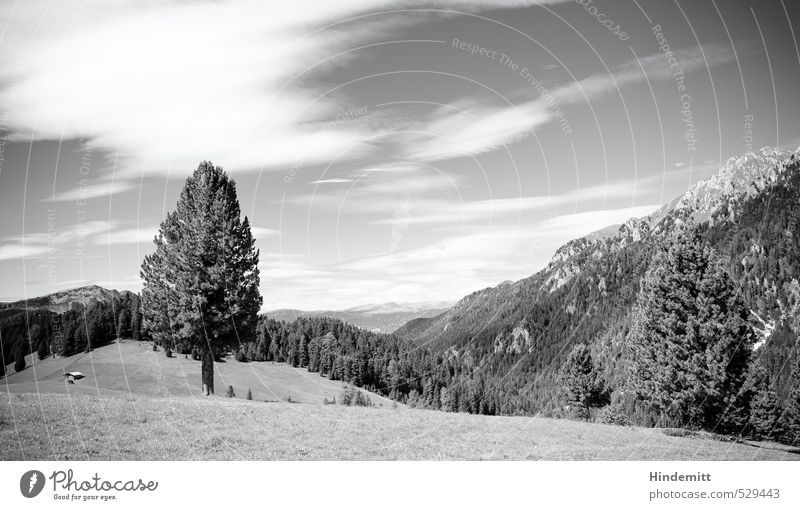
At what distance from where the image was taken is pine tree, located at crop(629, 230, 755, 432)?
2328 centimetres

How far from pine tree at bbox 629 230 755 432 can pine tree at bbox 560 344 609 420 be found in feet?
93.0

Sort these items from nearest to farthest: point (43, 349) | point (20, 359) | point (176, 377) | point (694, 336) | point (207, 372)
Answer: point (20, 359) → point (43, 349) → point (694, 336) → point (207, 372) → point (176, 377)

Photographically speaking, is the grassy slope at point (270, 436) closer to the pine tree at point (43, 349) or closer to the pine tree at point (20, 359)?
the pine tree at point (43, 349)

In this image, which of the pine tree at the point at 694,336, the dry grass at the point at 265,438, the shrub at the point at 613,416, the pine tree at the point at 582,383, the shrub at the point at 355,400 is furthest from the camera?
the shrub at the point at 355,400

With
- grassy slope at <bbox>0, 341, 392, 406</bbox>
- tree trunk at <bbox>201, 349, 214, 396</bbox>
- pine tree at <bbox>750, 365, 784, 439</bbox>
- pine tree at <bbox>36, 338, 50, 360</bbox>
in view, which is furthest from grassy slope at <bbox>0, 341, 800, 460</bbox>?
grassy slope at <bbox>0, 341, 392, 406</bbox>

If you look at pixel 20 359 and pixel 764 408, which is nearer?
pixel 20 359

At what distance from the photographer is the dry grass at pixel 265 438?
13.1 metres

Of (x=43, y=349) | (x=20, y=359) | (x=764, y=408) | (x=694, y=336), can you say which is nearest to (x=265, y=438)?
(x=20, y=359)

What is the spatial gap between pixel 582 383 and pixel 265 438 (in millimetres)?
48345

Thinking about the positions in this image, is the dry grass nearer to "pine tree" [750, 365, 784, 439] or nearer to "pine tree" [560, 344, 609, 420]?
"pine tree" [750, 365, 784, 439]

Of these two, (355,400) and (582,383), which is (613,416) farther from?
(355,400)
